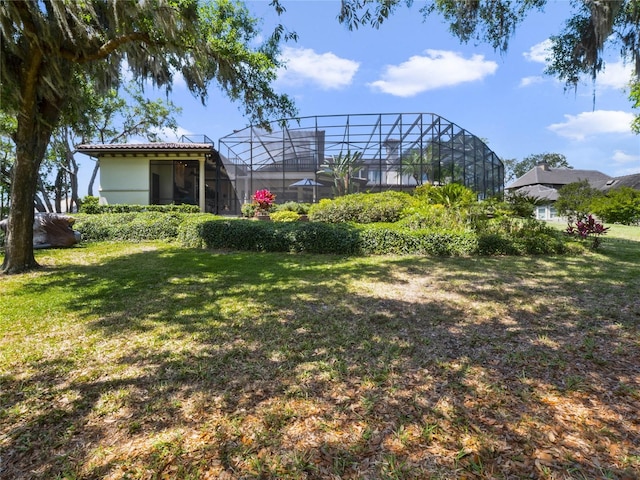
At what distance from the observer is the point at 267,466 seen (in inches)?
64.7

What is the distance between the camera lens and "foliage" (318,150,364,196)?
17.9m

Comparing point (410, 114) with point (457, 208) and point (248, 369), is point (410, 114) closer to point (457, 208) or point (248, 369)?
point (457, 208)

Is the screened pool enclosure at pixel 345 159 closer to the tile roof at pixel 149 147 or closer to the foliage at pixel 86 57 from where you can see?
the tile roof at pixel 149 147

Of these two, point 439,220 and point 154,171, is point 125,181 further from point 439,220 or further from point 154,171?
point 439,220

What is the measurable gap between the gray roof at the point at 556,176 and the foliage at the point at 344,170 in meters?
30.7

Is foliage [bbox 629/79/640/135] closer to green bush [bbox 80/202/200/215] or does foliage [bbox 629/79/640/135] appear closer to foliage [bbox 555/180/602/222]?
foliage [bbox 555/180/602/222]

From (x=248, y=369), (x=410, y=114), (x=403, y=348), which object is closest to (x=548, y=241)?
(x=403, y=348)

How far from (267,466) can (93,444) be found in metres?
0.97

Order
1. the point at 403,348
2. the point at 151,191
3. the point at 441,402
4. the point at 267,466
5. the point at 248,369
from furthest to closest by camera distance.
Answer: the point at 151,191
the point at 403,348
the point at 248,369
the point at 441,402
the point at 267,466

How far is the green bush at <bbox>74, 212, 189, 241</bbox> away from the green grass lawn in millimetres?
5603

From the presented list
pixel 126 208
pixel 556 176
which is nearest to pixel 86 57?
pixel 126 208

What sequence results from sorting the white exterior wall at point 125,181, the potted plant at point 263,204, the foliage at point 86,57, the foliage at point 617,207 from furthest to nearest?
the white exterior wall at point 125,181 < the potted plant at point 263,204 < the foliage at point 617,207 < the foliage at point 86,57

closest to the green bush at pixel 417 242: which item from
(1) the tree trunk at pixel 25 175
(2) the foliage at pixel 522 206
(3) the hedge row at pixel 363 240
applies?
(3) the hedge row at pixel 363 240

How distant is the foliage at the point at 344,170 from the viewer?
706 inches
